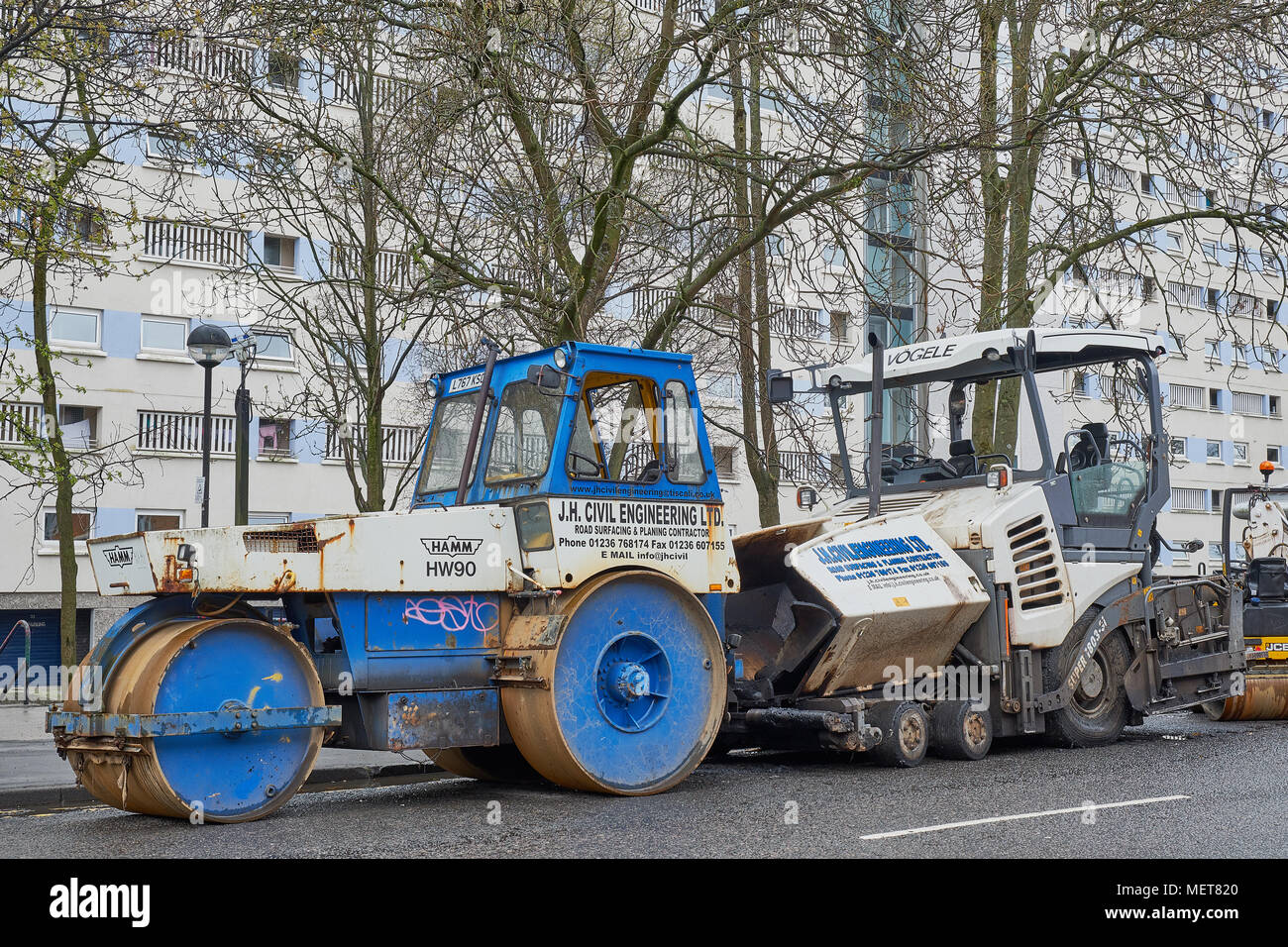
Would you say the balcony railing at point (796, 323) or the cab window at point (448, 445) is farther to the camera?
the balcony railing at point (796, 323)

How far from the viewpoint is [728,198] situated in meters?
15.5

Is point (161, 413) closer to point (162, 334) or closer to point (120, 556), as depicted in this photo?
point (162, 334)

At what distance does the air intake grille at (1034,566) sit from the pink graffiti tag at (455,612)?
432 cm

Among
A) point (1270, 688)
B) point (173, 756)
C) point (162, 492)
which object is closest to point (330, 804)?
point (173, 756)

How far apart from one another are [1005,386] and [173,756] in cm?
1221

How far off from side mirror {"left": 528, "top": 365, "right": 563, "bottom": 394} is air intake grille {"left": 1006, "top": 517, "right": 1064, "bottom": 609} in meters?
4.02

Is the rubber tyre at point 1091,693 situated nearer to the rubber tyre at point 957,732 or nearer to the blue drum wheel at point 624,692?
the rubber tyre at point 957,732

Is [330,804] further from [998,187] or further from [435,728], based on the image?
[998,187]

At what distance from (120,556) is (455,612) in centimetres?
198

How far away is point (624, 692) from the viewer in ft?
31.0

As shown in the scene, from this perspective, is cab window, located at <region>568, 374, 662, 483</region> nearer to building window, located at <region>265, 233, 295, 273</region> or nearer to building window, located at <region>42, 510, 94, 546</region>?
building window, located at <region>42, 510, 94, 546</region>

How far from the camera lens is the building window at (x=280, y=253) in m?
34.6

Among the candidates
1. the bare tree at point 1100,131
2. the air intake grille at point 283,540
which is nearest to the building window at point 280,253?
the bare tree at point 1100,131

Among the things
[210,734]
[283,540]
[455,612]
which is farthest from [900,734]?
[210,734]
